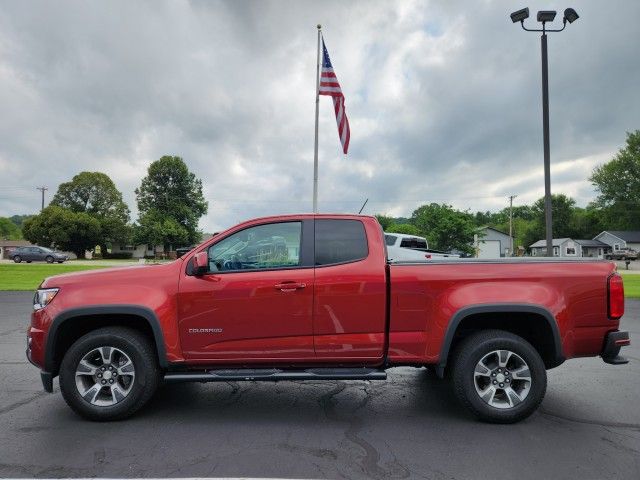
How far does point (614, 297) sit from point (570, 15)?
10.4 meters

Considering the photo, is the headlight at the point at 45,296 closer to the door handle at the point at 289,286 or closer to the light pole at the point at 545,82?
the door handle at the point at 289,286

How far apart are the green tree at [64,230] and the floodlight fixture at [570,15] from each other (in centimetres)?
6405

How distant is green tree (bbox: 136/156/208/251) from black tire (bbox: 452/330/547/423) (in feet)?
A: 202

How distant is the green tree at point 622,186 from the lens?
74562 mm

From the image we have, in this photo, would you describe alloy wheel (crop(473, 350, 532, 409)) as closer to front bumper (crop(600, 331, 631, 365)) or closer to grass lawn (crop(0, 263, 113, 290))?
front bumper (crop(600, 331, 631, 365))

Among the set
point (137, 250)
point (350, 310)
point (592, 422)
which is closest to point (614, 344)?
point (592, 422)

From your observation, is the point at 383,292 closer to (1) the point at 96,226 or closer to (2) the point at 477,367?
(2) the point at 477,367

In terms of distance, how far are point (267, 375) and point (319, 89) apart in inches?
502

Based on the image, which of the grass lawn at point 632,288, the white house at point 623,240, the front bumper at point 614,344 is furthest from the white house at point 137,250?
the white house at point 623,240

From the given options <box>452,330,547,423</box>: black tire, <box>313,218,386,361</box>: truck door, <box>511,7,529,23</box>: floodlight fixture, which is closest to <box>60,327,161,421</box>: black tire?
<box>313,218,386,361</box>: truck door

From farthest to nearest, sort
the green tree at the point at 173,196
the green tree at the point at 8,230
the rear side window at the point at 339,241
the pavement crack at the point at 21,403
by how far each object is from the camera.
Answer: the green tree at the point at 8,230, the green tree at the point at 173,196, the pavement crack at the point at 21,403, the rear side window at the point at 339,241

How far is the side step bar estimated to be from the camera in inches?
164

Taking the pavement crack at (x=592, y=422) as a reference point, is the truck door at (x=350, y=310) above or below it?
above

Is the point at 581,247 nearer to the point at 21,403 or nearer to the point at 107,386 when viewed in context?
the point at 107,386
